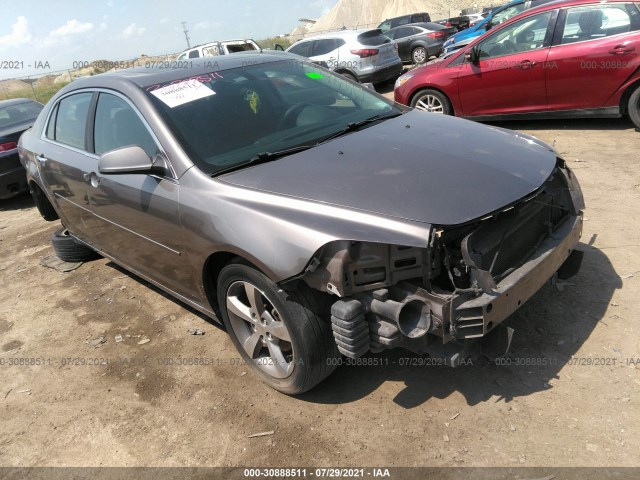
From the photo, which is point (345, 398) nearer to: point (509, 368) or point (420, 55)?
point (509, 368)

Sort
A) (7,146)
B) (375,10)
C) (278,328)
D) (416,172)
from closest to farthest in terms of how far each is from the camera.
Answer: (416,172) → (278,328) → (7,146) → (375,10)

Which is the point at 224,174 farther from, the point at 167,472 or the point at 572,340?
the point at 572,340

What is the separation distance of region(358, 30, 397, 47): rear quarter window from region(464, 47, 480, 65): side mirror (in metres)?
5.55

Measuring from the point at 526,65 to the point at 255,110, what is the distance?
4.74 meters

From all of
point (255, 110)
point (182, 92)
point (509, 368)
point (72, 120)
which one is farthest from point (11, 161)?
point (509, 368)

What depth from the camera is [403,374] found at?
2.97 metres

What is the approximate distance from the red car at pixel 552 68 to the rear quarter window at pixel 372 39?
17.2ft

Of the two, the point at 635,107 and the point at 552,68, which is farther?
the point at 552,68

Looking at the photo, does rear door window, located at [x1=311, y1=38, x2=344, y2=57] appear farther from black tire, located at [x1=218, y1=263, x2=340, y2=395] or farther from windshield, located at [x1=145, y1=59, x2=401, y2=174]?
black tire, located at [x1=218, y1=263, x2=340, y2=395]

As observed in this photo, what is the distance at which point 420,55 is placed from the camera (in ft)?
54.8

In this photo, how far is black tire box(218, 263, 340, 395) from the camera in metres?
2.54

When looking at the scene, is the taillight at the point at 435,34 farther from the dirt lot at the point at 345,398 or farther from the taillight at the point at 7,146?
the dirt lot at the point at 345,398

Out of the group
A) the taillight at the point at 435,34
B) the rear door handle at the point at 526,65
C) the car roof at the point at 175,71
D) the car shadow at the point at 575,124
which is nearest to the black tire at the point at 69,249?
the car roof at the point at 175,71

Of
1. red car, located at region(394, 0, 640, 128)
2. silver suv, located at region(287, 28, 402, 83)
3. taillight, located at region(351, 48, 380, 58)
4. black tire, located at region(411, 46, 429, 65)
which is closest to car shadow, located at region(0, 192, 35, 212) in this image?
red car, located at region(394, 0, 640, 128)
